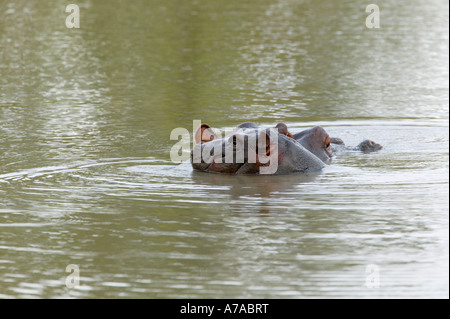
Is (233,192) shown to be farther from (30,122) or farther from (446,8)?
(446,8)

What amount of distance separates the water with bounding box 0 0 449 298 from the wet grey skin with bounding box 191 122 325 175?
0.45 feet

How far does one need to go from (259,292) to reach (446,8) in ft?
66.5

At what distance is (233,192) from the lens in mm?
8062

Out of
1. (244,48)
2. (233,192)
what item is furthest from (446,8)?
(233,192)

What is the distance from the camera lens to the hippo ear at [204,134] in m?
8.88

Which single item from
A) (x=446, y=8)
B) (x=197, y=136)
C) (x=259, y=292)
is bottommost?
(x=259, y=292)

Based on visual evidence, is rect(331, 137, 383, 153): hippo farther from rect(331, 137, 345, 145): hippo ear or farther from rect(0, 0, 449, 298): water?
rect(0, 0, 449, 298): water

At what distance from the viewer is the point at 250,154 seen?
8617 mm

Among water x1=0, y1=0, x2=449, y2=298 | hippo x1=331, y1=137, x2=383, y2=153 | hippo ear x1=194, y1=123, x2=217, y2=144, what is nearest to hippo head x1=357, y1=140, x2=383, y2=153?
hippo x1=331, y1=137, x2=383, y2=153

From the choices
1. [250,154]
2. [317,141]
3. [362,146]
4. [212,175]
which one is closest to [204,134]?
[212,175]

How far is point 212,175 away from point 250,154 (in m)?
0.45

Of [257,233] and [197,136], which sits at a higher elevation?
[197,136]

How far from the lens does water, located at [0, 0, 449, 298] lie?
577 centimetres

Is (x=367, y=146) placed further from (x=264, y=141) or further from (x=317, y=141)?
(x=264, y=141)
